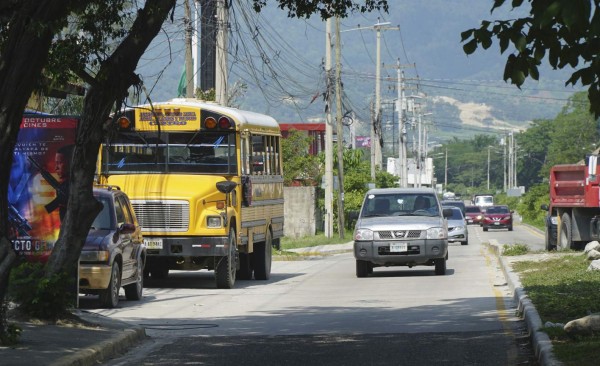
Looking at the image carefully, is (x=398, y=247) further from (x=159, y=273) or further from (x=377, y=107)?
(x=377, y=107)

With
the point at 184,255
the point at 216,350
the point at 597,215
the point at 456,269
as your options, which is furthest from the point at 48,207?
the point at 597,215

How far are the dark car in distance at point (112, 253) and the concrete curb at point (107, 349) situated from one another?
300 centimetres

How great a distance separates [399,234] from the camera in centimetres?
2636

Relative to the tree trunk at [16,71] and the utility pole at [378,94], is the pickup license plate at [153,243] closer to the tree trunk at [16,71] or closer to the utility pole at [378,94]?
the tree trunk at [16,71]

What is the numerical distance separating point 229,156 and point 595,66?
44.5ft

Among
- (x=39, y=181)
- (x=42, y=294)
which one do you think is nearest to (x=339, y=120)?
(x=39, y=181)

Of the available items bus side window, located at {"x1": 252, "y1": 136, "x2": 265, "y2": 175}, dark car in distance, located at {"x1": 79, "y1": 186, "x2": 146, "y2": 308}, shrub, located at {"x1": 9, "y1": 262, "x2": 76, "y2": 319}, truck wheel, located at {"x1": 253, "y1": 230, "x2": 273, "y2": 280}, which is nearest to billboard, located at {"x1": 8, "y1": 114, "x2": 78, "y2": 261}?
dark car in distance, located at {"x1": 79, "y1": 186, "x2": 146, "y2": 308}

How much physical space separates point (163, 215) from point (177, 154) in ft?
4.33

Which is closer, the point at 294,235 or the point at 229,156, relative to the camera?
the point at 229,156

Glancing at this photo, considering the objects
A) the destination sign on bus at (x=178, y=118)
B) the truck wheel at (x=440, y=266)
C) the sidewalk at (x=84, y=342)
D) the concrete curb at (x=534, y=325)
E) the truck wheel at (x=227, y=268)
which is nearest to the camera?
the concrete curb at (x=534, y=325)

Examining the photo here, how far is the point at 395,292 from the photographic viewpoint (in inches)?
893

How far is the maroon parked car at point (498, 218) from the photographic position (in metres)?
72.2

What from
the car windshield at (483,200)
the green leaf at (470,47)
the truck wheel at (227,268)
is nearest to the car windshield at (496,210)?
the car windshield at (483,200)

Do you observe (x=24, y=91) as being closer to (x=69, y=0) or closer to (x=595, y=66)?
(x=69, y=0)
